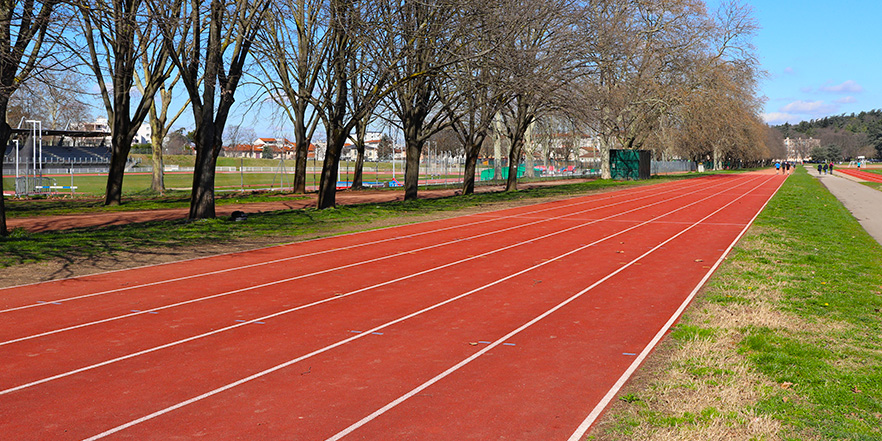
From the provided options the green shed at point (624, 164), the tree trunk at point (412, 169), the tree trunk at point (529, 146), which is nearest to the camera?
the tree trunk at point (412, 169)

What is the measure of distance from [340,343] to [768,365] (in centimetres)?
440

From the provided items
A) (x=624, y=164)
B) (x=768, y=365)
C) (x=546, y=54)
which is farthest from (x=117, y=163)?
(x=624, y=164)

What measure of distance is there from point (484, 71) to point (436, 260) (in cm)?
1549

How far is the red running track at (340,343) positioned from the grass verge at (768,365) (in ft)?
1.18

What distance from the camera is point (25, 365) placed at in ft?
21.6

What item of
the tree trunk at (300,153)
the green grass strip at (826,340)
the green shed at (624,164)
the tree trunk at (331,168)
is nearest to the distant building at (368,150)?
the green shed at (624,164)

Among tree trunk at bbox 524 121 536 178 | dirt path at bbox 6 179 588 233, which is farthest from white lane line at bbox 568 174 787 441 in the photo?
tree trunk at bbox 524 121 536 178

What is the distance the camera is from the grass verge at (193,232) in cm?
1353

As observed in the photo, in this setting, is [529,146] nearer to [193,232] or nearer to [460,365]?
[193,232]

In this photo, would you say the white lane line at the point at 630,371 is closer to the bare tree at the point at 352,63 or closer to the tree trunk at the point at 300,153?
the bare tree at the point at 352,63

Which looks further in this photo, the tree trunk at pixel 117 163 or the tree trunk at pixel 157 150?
the tree trunk at pixel 157 150

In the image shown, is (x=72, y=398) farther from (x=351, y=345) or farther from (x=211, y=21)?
(x=211, y=21)

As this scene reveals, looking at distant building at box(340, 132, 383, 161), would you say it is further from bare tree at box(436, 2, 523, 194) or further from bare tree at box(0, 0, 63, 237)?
bare tree at box(0, 0, 63, 237)

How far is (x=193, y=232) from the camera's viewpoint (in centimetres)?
1709
